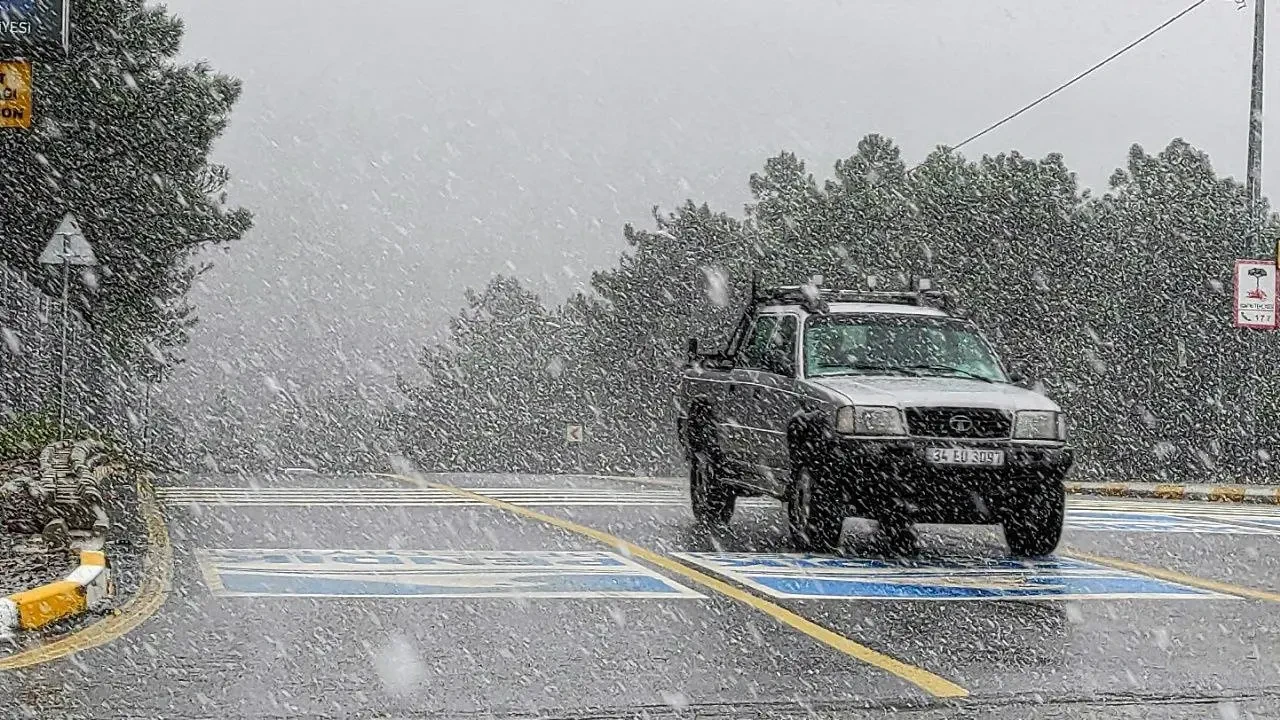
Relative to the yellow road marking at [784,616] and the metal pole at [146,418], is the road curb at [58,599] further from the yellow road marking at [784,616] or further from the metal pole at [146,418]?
the metal pole at [146,418]

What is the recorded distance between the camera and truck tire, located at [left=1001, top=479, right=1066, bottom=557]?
36.4 feet

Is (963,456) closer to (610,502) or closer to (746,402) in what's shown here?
(746,402)

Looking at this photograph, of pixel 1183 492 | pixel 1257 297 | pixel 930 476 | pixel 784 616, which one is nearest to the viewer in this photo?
pixel 784 616

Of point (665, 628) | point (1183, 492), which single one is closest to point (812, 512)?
point (665, 628)

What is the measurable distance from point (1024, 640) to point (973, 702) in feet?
5.13

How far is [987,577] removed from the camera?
10.1 metres

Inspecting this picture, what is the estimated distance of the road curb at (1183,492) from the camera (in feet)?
67.8

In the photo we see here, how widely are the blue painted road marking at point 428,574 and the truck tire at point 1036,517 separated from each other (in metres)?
2.58

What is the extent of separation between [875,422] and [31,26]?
8827mm

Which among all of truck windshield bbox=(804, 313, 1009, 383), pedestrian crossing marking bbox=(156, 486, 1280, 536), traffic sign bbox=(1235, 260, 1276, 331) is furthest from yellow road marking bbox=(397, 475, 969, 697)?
traffic sign bbox=(1235, 260, 1276, 331)

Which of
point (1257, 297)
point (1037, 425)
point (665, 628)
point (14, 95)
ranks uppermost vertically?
point (14, 95)

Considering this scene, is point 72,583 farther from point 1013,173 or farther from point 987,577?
point 1013,173

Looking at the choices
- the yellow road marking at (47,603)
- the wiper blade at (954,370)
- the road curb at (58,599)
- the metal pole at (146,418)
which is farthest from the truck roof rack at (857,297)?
the metal pole at (146,418)

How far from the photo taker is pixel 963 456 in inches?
424
